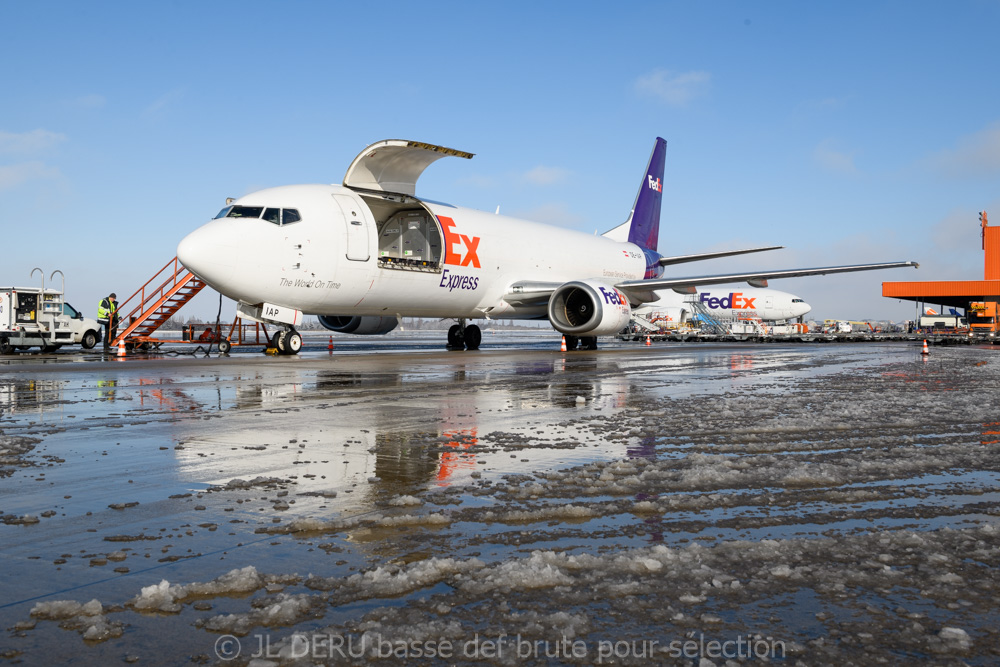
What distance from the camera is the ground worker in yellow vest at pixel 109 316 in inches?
855

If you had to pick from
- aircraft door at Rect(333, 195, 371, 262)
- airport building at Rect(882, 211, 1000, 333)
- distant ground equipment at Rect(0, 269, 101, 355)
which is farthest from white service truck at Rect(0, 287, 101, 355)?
airport building at Rect(882, 211, 1000, 333)

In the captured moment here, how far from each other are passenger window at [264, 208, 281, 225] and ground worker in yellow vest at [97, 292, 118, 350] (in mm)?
9345

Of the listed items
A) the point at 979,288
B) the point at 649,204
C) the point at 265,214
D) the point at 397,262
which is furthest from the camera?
the point at 979,288

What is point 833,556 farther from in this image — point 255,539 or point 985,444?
point 985,444

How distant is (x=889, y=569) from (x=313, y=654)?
1781mm

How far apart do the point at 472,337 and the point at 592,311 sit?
17.7 feet

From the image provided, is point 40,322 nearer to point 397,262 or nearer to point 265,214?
point 265,214

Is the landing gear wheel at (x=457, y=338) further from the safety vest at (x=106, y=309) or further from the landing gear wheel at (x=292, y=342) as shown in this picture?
the safety vest at (x=106, y=309)

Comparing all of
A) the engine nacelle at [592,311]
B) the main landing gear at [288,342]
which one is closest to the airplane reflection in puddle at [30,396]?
the main landing gear at [288,342]

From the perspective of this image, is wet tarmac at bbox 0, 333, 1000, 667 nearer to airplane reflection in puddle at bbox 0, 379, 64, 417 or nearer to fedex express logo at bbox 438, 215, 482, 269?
airplane reflection in puddle at bbox 0, 379, 64, 417

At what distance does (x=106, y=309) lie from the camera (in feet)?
72.1

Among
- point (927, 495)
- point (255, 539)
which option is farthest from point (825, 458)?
point (255, 539)

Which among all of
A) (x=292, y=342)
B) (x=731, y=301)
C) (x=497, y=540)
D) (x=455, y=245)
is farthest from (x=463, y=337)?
(x=731, y=301)

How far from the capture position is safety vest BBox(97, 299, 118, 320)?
2187cm
